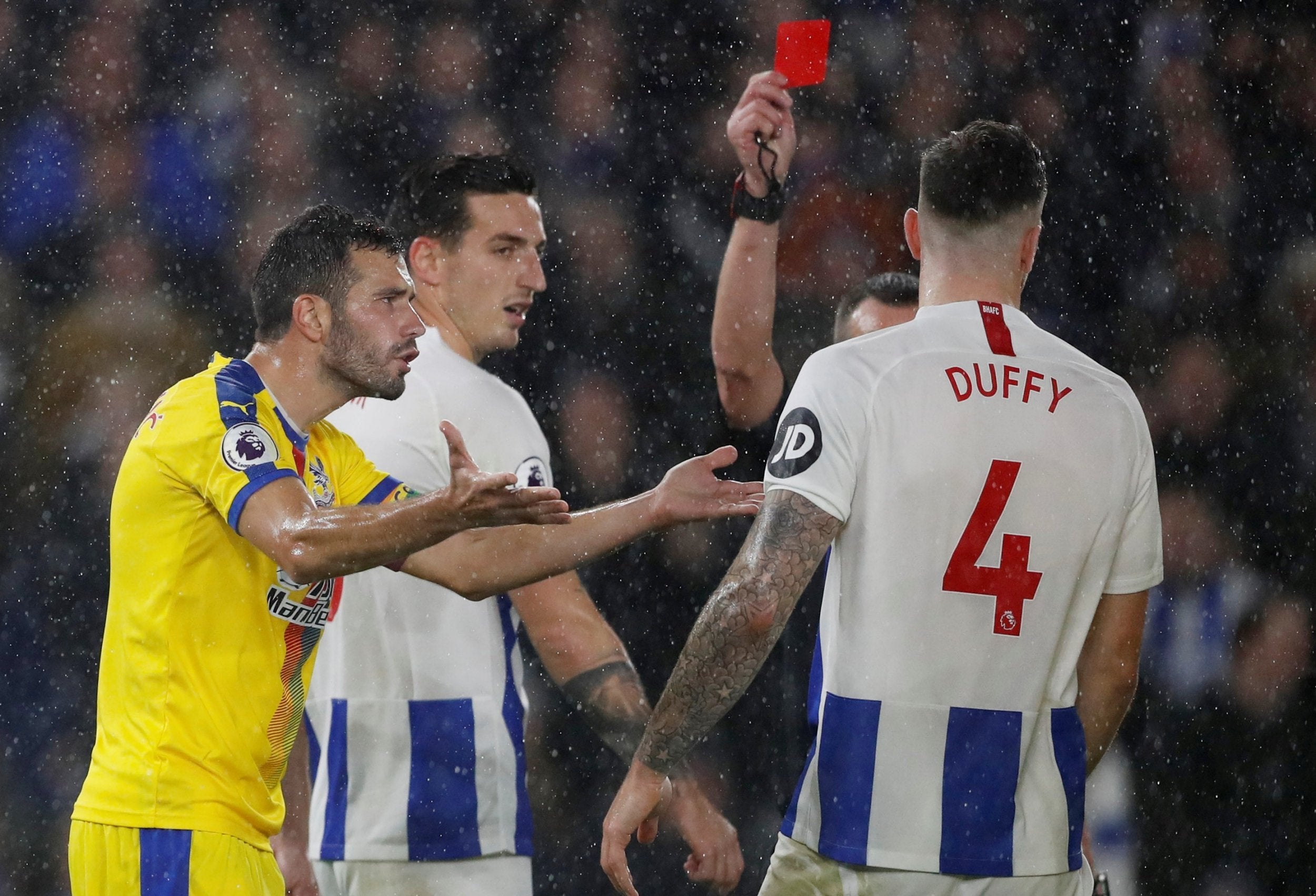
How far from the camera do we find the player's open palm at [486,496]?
6.47 feet

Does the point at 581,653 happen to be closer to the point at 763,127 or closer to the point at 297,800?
the point at 297,800

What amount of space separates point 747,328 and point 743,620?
1159 mm

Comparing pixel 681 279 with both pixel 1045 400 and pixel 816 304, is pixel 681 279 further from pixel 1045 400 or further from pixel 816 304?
pixel 1045 400

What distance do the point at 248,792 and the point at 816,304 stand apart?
3179mm

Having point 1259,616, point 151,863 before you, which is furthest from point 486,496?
point 1259,616

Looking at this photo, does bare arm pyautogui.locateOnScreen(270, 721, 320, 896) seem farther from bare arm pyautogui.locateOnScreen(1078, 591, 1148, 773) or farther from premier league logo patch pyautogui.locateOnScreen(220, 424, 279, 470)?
bare arm pyautogui.locateOnScreen(1078, 591, 1148, 773)

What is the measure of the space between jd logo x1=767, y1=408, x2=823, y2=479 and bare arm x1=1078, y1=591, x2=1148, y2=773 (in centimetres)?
61

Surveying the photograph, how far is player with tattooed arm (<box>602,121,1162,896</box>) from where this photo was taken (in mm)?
2250

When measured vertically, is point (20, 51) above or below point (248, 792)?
above

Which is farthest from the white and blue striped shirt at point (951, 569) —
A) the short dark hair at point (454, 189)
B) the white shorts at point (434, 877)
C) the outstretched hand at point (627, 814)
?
the short dark hair at point (454, 189)

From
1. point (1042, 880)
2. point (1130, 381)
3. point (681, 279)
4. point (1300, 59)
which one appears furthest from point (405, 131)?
point (1042, 880)

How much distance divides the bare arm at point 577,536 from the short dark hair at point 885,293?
105 centimetres

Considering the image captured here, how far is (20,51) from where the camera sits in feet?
16.5

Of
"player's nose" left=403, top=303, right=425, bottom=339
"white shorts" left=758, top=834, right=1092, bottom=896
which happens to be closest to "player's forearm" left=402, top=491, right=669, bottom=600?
"player's nose" left=403, top=303, right=425, bottom=339
